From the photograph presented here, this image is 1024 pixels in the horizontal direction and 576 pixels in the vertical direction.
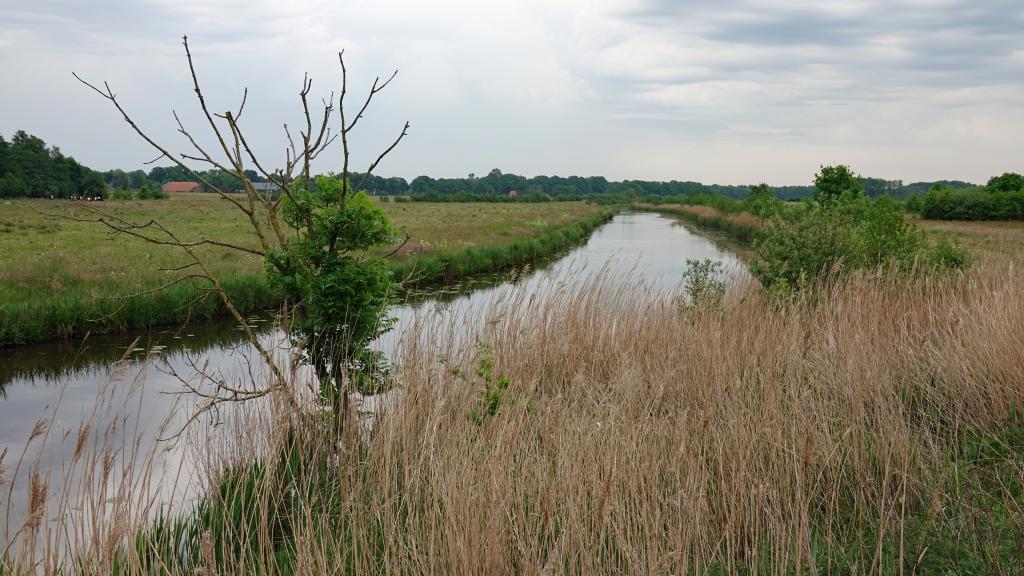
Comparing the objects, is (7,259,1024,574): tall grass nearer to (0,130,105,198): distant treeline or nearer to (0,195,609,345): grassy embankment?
(0,195,609,345): grassy embankment

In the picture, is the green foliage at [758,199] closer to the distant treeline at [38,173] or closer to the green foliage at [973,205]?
the green foliage at [973,205]

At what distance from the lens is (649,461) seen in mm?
3768

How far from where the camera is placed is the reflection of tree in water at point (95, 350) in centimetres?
1003

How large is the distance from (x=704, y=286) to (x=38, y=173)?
221ft

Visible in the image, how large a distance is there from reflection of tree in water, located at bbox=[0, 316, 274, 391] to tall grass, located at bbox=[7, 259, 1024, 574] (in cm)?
565

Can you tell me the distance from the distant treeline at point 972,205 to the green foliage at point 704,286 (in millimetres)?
51606

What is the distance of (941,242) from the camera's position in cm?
1034

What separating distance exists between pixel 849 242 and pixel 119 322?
11951 millimetres

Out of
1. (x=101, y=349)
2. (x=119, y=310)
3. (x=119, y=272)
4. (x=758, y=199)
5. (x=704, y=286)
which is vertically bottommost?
(x=101, y=349)

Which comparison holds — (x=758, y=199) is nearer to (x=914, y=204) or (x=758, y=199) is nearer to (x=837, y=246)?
(x=914, y=204)

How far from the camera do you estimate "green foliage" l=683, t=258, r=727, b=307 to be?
319 inches

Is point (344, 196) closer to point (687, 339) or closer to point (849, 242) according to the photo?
point (687, 339)

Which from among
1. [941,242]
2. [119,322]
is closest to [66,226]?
[119,322]

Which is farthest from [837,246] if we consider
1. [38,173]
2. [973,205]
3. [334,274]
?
[38,173]
